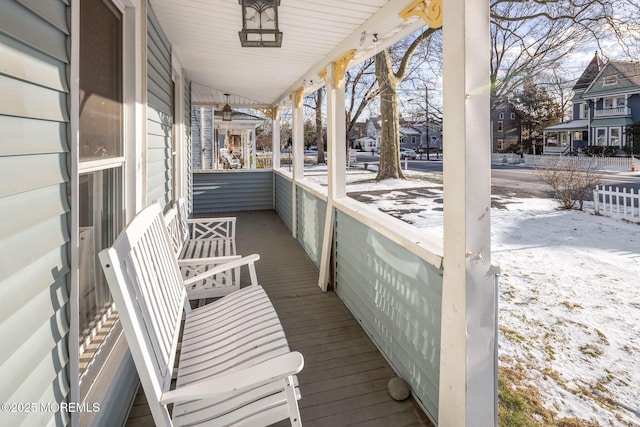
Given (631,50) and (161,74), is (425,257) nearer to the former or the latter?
(161,74)

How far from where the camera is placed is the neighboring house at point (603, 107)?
69.4ft

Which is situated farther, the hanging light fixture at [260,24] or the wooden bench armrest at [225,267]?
the wooden bench armrest at [225,267]

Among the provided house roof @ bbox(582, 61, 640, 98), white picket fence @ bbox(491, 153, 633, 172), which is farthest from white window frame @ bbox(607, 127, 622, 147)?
white picket fence @ bbox(491, 153, 633, 172)

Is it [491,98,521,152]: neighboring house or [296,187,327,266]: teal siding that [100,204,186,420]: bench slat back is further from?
[491,98,521,152]: neighboring house

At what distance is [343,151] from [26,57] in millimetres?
2786

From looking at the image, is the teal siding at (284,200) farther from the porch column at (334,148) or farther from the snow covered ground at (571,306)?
the porch column at (334,148)

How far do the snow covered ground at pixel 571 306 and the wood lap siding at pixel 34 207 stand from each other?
2509mm

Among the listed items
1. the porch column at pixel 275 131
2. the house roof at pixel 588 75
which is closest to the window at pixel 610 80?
the house roof at pixel 588 75

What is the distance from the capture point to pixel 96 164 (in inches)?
70.2

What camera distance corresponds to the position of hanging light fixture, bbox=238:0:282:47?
2.27m

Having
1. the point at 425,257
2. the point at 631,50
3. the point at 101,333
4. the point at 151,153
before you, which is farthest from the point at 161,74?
the point at 631,50

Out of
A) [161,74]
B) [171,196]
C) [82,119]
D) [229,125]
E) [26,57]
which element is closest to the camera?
[26,57]

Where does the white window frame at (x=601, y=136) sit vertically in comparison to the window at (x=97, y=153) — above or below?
above

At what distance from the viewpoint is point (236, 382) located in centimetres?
127
